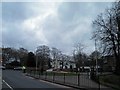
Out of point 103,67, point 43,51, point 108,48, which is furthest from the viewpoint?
point 43,51

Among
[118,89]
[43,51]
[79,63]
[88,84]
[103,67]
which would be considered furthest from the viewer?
[43,51]

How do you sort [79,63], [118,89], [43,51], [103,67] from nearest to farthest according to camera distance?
[118,89] < [103,67] < [79,63] < [43,51]

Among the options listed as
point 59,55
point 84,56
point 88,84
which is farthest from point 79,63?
point 88,84

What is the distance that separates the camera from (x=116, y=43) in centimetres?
4869

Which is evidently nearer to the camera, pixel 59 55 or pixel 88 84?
pixel 88 84

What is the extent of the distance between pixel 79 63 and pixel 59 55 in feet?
84.2

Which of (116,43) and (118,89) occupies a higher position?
(116,43)

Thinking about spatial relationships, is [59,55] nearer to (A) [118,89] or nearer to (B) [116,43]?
(B) [116,43]

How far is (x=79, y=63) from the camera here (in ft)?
394

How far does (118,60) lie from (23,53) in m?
96.9

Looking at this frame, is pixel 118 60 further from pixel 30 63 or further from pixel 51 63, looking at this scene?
pixel 51 63

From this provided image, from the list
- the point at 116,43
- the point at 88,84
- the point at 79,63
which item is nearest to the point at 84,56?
the point at 79,63

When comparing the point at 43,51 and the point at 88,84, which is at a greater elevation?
the point at 43,51

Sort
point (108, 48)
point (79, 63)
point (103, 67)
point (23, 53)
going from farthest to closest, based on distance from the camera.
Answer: point (23, 53), point (79, 63), point (103, 67), point (108, 48)
